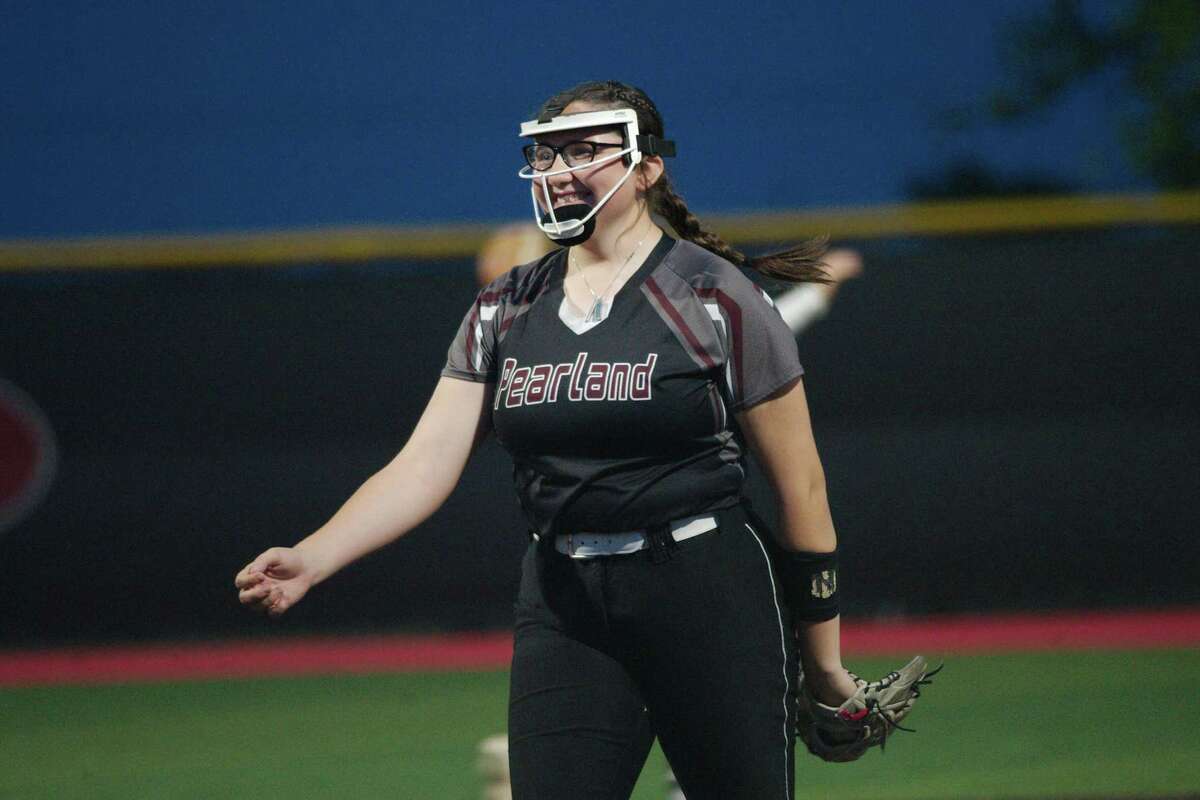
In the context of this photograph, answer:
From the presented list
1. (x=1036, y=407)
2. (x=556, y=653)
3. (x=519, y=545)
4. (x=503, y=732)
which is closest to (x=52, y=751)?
(x=503, y=732)

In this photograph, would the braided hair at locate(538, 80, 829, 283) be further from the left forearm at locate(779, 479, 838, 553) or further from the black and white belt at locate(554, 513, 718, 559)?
the black and white belt at locate(554, 513, 718, 559)

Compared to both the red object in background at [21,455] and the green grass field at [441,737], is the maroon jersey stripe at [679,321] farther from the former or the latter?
the red object in background at [21,455]

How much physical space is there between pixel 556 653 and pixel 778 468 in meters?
0.52

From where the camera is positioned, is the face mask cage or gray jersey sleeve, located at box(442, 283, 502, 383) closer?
the face mask cage

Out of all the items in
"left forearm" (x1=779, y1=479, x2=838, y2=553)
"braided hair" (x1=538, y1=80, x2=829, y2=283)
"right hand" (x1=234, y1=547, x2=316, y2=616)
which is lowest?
"left forearm" (x1=779, y1=479, x2=838, y2=553)

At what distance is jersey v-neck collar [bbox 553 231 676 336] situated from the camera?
3.04m

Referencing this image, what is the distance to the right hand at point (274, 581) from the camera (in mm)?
2863

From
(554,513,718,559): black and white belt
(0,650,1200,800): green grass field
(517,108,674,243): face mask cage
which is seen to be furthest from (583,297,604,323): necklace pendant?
(0,650,1200,800): green grass field

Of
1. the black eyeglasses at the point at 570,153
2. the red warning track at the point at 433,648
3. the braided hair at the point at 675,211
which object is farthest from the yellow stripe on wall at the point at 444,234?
the black eyeglasses at the point at 570,153

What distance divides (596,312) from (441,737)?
4.32 meters

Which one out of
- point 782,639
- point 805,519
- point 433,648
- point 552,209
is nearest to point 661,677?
point 782,639

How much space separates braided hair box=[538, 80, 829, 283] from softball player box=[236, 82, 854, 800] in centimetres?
1

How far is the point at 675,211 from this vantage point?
333 centimetres

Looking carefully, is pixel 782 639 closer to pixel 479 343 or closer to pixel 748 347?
pixel 748 347
